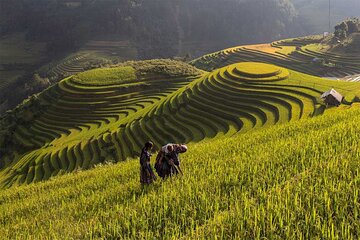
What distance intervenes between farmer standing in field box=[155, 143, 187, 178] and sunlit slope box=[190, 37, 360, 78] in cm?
10088

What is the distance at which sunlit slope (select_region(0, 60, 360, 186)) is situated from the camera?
159ft

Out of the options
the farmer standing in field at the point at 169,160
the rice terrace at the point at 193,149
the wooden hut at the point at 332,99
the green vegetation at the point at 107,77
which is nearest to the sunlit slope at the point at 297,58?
the rice terrace at the point at 193,149

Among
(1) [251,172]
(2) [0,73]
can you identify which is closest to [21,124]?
(1) [251,172]

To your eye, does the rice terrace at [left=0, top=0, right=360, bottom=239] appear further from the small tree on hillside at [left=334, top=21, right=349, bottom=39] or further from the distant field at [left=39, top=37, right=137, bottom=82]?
the distant field at [left=39, top=37, right=137, bottom=82]

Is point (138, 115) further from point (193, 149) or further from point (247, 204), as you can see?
point (247, 204)

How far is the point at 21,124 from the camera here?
2781 inches

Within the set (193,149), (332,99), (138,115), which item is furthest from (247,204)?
(138,115)

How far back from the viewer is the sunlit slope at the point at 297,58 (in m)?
106

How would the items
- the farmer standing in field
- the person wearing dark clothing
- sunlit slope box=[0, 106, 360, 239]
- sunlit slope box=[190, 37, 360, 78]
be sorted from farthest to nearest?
sunlit slope box=[190, 37, 360, 78] → the person wearing dark clothing → the farmer standing in field → sunlit slope box=[0, 106, 360, 239]

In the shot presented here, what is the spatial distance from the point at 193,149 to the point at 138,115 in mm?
37856

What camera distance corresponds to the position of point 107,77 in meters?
76.9

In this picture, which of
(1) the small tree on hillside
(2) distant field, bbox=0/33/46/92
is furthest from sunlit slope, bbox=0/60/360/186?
(2) distant field, bbox=0/33/46/92

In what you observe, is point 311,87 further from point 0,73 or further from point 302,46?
point 0,73

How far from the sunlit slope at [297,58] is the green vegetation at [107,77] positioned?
48.1 meters
